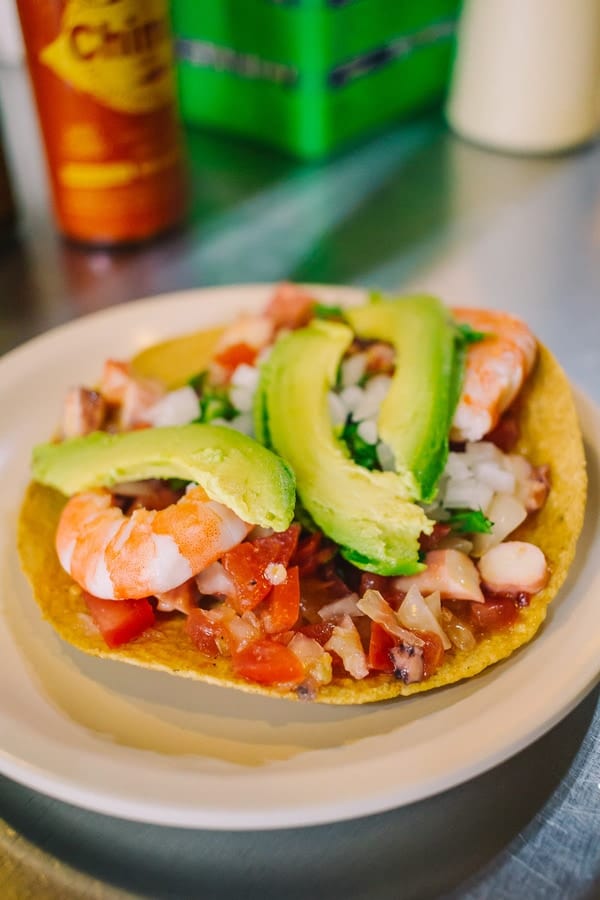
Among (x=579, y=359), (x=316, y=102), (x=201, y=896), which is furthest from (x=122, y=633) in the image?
(x=316, y=102)

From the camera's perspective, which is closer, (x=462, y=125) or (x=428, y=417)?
(x=428, y=417)

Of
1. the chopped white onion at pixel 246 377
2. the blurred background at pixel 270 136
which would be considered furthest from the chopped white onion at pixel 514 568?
the blurred background at pixel 270 136

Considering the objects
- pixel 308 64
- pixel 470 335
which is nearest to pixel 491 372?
pixel 470 335

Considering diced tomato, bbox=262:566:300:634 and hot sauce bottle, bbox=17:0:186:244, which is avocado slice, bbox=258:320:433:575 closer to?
diced tomato, bbox=262:566:300:634

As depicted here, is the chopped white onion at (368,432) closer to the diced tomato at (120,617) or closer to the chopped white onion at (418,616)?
the chopped white onion at (418,616)

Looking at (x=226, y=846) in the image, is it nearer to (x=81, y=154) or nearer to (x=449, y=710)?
(x=449, y=710)

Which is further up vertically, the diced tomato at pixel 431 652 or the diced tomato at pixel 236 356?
the diced tomato at pixel 236 356

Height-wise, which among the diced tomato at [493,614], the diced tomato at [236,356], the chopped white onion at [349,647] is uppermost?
the diced tomato at [236,356]
